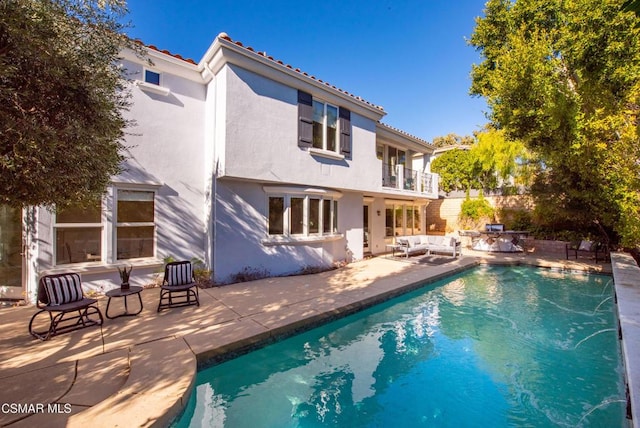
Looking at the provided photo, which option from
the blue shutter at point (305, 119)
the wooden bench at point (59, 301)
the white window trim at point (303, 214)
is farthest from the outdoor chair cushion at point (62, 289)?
the blue shutter at point (305, 119)

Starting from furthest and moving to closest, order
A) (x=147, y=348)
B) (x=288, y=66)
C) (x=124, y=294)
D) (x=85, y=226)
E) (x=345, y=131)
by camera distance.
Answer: (x=345, y=131)
(x=288, y=66)
(x=85, y=226)
(x=124, y=294)
(x=147, y=348)

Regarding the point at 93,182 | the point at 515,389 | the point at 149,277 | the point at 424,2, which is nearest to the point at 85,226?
the point at 149,277

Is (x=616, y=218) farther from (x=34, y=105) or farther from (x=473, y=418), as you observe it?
(x=34, y=105)

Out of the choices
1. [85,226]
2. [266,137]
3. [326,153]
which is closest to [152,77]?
[266,137]

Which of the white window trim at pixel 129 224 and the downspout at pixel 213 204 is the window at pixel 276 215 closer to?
the downspout at pixel 213 204

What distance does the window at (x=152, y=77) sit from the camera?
8703 mm

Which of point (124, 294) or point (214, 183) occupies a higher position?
point (214, 183)

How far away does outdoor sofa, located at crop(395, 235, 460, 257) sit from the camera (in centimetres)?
1392

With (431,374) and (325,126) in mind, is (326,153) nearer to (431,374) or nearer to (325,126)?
(325,126)

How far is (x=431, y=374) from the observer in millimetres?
4895

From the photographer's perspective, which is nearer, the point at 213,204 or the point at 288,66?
the point at 213,204

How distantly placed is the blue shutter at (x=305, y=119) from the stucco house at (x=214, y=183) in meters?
0.04

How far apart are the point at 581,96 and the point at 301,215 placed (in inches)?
398

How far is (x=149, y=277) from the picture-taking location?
28.3 ft
